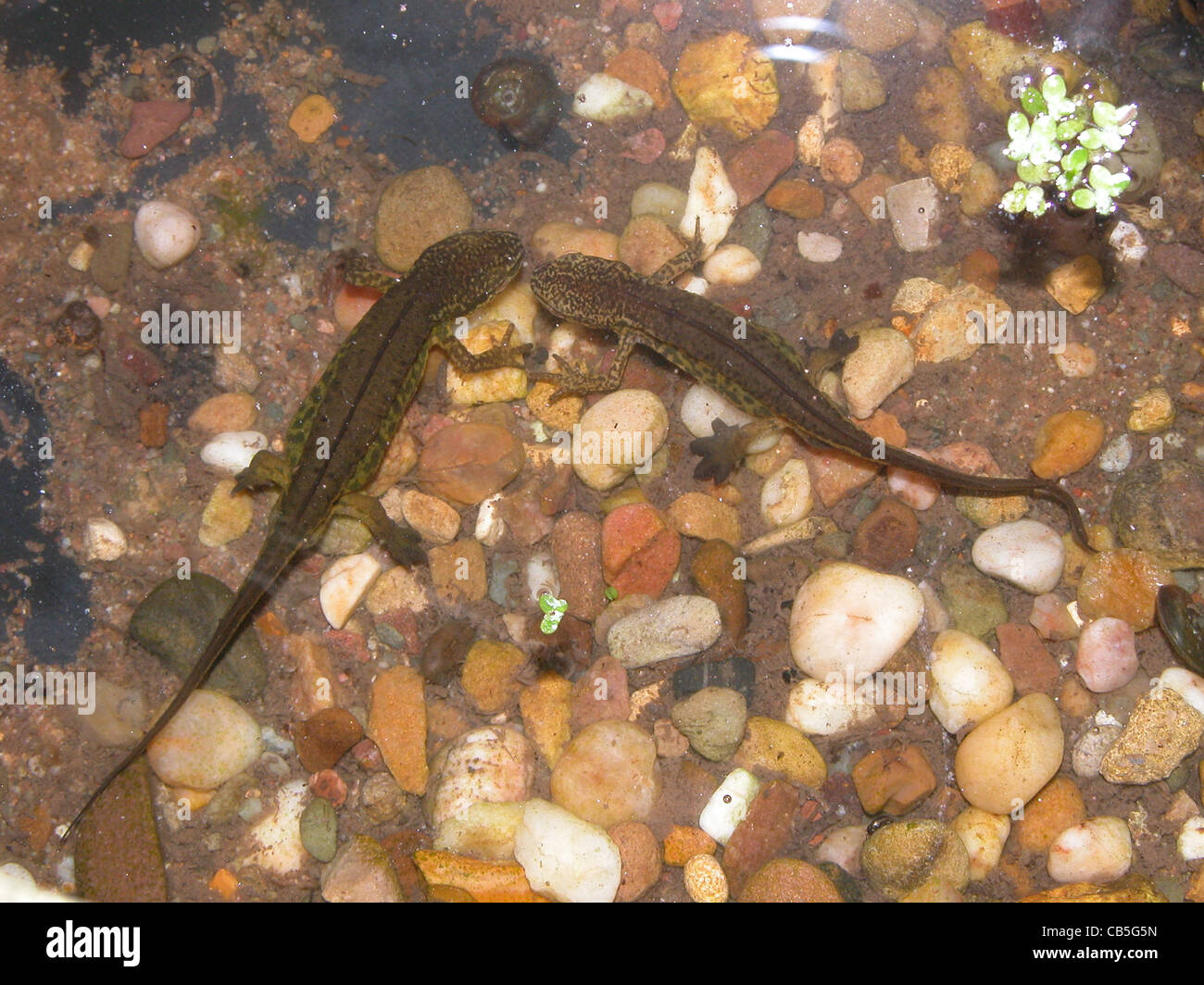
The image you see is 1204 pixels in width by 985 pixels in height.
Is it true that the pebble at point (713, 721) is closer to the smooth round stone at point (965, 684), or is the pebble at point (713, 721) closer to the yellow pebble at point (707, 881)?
the yellow pebble at point (707, 881)

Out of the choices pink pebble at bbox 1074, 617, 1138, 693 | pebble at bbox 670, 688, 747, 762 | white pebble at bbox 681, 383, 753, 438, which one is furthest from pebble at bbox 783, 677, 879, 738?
white pebble at bbox 681, 383, 753, 438

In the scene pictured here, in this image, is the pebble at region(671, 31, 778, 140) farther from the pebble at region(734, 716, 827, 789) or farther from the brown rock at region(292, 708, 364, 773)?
the brown rock at region(292, 708, 364, 773)

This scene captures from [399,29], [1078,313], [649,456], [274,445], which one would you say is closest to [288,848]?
[274,445]

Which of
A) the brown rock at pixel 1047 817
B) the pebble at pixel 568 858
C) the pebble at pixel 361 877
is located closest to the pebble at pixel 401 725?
the pebble at pixel 361 877

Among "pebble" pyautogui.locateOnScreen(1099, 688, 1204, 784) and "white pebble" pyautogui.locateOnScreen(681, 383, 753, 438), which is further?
"white pebble" pyautogui.locateOnScreen(681, 383, 753, 438)

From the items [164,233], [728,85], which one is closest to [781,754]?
[728,85]

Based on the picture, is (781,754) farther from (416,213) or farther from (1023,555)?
(416,213)
